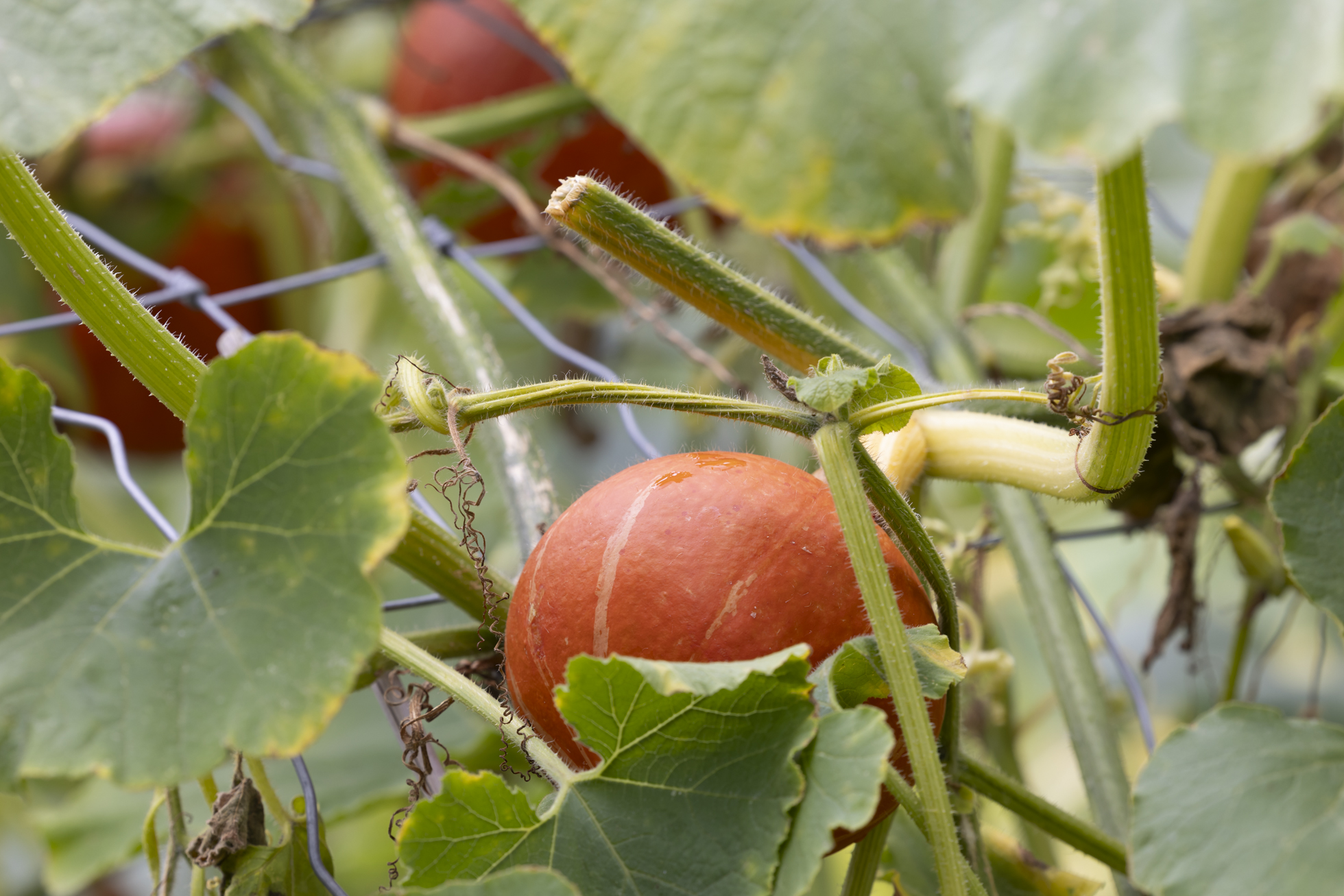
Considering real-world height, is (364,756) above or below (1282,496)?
below

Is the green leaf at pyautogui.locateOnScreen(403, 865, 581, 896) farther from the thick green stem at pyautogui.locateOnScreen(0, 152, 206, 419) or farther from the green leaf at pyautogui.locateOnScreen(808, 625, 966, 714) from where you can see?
the thick green stem at pyautogui.locateOnScreen(0, 152, 206, 419)

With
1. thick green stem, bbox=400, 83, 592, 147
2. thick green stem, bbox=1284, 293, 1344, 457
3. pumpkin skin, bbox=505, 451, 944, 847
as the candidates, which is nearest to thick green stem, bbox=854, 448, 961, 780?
pumpkin skin, bbox=505, 451, 944, 847

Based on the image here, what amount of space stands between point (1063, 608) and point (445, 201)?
2.65 ft

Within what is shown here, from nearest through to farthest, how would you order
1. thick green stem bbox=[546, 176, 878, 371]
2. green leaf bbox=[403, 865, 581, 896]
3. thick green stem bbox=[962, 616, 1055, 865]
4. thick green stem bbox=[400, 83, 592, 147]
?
green leaf bbox=[403, 865, 581, 896]
thick green stem bbox=[546, 176, 878, 371]
thick green stem bbox=[962, 616, 1055, 865]
thick green stem bbox=[400, 83, 592, 147]

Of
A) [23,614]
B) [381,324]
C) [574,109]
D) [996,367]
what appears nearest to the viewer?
[23,614]

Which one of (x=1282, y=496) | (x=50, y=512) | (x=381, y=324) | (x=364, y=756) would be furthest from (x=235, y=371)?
(x=381, y=324)

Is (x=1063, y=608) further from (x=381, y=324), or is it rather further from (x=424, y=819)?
(x=381, y=324)

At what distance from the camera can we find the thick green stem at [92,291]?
520 millimetres

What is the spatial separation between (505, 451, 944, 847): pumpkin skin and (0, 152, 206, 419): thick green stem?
0.19 metres

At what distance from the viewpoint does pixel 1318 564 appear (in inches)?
20.4

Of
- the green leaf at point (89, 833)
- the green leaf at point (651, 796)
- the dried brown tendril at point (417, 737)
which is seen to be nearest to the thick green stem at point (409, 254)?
the dried brown tendril at point (417, 737)

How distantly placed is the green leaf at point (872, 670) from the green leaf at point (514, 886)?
117mm

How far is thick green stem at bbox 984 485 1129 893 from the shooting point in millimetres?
678

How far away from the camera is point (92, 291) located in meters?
0.52
